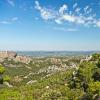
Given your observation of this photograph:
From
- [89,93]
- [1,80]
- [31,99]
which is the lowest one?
[31,99]

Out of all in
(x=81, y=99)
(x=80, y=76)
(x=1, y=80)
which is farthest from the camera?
(x=80, y=76)

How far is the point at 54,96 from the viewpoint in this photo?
7500cm

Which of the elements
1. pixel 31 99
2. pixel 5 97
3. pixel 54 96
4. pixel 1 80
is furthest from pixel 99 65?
pixel 1 80

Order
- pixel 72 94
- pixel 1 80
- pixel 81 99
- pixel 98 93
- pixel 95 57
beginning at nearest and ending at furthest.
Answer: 1. pixel 1 80
2. pixel 98 93
3. pixel 81 99
4. pixel 72 94
5. pixel 95 57

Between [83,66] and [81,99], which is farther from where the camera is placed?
[83,66]

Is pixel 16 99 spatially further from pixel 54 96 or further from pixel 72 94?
pixel 72 94

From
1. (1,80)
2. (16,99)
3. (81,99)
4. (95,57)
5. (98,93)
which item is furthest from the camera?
(95,57)

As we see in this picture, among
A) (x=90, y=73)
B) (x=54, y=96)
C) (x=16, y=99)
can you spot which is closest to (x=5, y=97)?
(x=16, y=99)

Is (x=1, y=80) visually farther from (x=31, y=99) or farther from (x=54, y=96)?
(x=31, y=99)

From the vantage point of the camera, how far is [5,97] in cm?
8338

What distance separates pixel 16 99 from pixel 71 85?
19441 mm

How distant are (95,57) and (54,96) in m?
34.5

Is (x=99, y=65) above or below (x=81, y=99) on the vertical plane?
above

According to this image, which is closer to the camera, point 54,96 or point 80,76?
point 54,96
